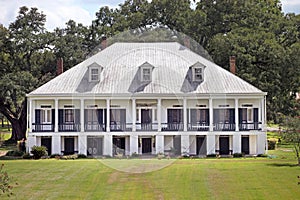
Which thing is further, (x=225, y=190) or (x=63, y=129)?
(x=63, y=129)

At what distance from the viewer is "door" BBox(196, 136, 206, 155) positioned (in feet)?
145

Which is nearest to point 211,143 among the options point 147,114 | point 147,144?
point 147,144

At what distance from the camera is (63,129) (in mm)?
44469

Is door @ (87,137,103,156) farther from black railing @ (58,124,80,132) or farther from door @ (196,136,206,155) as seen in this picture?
door @ (196,136,206,155)

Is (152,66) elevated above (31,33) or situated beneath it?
situated beneath

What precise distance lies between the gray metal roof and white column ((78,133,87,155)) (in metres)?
3.07

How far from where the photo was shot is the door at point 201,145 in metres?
44.2

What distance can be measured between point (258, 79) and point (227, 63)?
299 centimetres


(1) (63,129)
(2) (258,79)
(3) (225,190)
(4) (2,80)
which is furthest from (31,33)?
(3) (225,190)

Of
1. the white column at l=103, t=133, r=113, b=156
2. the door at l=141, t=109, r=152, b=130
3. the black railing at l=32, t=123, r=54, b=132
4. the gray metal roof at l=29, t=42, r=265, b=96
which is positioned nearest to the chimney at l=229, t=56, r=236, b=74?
the gray metal roof at l=29, t=42, r=265, b=96

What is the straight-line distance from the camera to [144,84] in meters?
45.7

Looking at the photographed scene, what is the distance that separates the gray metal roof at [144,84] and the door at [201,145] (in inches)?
130

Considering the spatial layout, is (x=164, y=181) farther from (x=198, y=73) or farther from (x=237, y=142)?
(x=198, y=73)

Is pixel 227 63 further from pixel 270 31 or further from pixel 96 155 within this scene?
pixel 96 155
